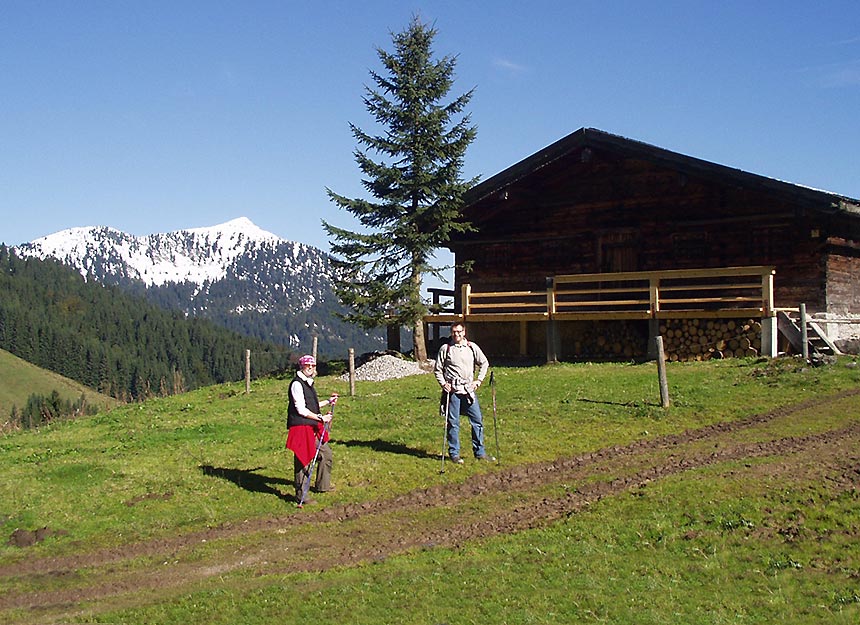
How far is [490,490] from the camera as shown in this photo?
14172mm

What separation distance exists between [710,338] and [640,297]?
4503 mm

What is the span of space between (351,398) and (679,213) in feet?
42.5

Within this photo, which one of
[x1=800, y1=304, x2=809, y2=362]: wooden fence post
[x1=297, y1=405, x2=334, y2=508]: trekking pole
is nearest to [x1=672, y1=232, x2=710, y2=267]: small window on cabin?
[x1=800, y1=304, x2=809, y2=362]: wooden fence post

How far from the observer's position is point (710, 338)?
2688cm

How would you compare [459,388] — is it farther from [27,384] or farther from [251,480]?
[27,384]

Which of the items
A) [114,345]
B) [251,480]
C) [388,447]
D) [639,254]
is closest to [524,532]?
[251,480]

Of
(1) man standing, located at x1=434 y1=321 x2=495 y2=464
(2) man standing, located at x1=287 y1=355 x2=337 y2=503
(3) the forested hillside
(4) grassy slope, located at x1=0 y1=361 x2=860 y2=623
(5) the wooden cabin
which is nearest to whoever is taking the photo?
(4) grassy slope, located at x1=0 y1=361 x2=860 y2=623

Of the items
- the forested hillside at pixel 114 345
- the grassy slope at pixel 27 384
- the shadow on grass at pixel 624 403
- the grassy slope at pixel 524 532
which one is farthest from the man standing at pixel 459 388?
the grassy slope at pixel 27 384

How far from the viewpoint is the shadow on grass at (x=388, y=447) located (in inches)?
659

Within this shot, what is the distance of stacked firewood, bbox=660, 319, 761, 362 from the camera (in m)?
26.0

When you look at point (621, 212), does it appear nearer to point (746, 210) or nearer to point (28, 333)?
point (746, 210)

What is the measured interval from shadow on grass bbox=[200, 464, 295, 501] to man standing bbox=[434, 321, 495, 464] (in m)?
2.92

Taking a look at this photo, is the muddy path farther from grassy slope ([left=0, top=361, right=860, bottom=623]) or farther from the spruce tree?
the spruce tree

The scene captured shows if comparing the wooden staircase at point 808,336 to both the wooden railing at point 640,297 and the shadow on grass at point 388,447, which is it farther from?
the shadow on grass at point 388,447
